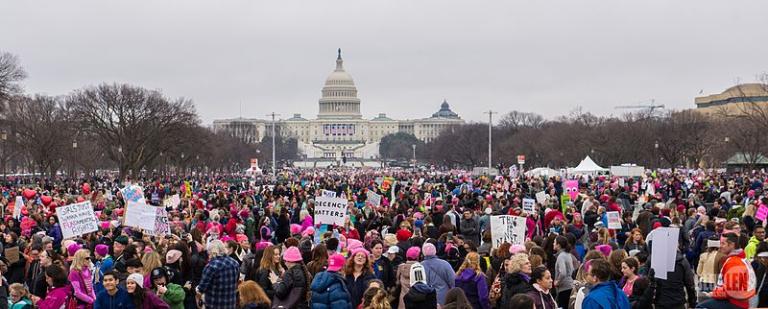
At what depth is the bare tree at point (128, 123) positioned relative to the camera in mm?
66938

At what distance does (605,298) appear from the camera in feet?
28.2

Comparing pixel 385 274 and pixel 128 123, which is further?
pixel 128 123

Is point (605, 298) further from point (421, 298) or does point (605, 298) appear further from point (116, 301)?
point (116, 301)

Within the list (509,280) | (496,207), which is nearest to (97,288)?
(509,280)

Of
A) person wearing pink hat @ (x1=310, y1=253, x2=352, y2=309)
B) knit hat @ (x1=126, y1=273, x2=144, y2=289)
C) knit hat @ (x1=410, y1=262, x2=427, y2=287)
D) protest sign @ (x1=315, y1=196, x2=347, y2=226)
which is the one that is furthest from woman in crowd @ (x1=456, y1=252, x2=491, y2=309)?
protest sign @ (x1=315, y1=196, x2=347, y2=226)

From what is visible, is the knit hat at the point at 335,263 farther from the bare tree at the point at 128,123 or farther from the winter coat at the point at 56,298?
the bare tree at the point at 128,123

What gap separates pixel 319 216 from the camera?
17438mm

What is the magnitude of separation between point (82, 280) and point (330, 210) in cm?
704

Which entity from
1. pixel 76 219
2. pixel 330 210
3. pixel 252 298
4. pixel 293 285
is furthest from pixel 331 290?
pixel 330 210

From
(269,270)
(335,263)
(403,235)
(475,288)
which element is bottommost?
(475,288)

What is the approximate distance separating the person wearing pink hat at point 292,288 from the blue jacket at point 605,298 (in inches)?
112

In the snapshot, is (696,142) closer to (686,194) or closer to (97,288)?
(686,194)

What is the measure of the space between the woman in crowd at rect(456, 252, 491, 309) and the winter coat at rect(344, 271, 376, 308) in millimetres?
855

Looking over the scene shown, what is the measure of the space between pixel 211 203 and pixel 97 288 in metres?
14.8
